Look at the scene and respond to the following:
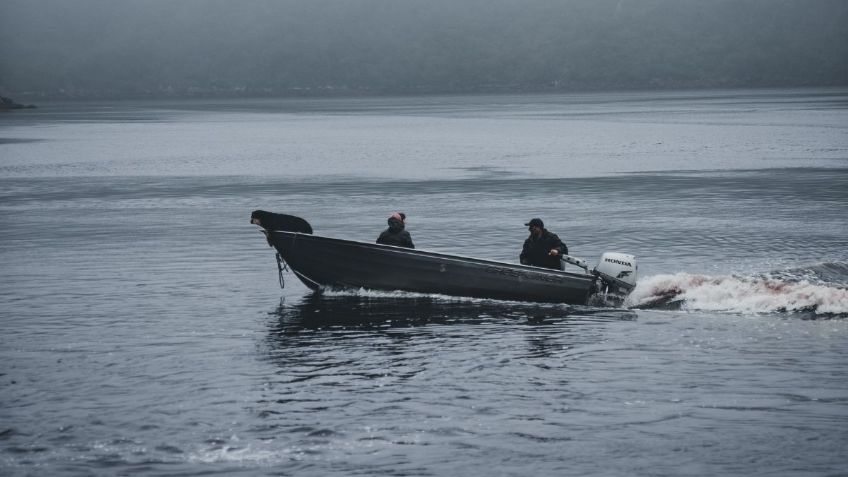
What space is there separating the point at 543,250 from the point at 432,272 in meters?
2.68

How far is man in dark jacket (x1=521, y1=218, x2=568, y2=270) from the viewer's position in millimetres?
25750

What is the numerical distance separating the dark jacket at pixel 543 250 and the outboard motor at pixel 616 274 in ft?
3.18

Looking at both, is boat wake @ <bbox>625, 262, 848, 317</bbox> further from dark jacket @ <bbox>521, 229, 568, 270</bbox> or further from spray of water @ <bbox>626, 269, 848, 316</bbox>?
dark jacket @ <bbox>521, 229, 568, 270</bbox>

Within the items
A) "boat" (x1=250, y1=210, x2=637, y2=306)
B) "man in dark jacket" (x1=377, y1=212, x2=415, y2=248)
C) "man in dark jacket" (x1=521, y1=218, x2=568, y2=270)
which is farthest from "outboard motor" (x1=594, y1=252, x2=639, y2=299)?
"man in dark jacket" (x1=377, y1=212, x2=415, y2=248)

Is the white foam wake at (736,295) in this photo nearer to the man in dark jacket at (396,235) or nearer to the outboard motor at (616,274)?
the outboard motor at (616,274)

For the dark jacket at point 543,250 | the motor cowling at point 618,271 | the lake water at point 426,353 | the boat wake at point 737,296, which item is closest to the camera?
the lake water at point 426,353

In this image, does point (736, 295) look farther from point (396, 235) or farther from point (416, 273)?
point (396, 235)

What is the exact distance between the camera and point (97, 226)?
4378cm

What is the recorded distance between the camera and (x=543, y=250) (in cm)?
2592

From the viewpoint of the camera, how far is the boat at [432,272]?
25562mm

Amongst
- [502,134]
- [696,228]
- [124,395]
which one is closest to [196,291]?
[124,395]

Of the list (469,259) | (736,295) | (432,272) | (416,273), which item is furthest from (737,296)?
(416,273)

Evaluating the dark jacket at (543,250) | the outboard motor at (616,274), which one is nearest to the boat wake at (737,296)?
the outboard motor at (616,274)

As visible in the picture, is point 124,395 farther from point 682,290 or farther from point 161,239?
point 161,239
